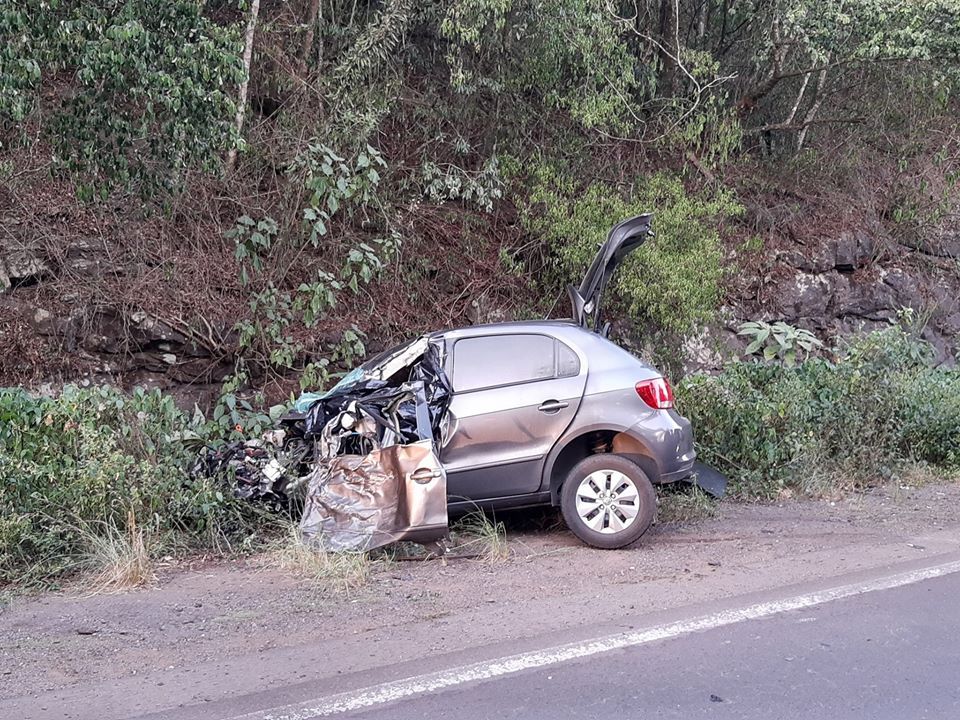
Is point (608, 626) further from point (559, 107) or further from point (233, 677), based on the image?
point (559, 107)

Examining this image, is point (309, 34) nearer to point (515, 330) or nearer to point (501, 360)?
Answer: point (515, 330)

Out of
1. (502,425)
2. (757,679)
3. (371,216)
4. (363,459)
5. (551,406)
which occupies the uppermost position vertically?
(371,216)

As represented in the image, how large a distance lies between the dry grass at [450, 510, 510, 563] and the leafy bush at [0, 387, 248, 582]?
64.3 inches

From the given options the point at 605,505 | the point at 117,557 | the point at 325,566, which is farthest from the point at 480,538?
the point at 117,557

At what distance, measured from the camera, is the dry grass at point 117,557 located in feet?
19.9

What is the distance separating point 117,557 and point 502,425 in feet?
8.96

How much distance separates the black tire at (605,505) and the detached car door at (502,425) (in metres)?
0.27

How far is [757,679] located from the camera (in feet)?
14.8

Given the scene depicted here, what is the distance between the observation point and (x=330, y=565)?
241 inches

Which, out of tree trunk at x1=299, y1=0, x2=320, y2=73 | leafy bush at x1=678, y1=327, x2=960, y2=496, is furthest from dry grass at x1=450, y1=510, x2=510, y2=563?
tree trunk at x1=299, y1=0, x2=320, y2=73

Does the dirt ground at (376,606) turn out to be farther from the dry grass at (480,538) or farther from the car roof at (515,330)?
the car roof at (515,330)

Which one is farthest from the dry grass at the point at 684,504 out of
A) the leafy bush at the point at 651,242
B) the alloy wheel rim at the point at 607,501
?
the leafy bush at the point at 651,242

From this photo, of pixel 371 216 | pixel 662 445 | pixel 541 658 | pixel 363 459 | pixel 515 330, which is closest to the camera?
pixel 541 658

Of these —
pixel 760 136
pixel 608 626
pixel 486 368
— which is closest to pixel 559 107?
pixel 760 136
